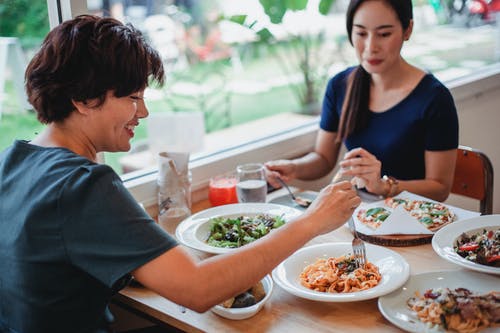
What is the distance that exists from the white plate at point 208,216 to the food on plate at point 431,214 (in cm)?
34

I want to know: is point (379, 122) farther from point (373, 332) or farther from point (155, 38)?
point (155, 38)

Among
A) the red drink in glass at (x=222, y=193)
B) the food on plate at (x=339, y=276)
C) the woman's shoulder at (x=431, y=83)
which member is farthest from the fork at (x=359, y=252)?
the woman's shoulder at (x=431, y=83)

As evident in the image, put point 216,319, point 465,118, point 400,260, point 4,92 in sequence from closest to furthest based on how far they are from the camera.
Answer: point 216,319 < point 400,260 < point 4,92 < point 465,118

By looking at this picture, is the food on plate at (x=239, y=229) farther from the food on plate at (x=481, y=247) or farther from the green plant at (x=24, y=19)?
the green plant at (x=24, y=19)

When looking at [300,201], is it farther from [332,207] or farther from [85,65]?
[85,65]

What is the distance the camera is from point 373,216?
5.61ft

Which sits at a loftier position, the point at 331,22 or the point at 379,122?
the point at 331,22

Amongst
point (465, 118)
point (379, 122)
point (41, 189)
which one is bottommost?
point (465, 118)

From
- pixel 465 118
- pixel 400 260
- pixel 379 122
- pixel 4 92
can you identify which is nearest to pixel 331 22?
pixel 465 118

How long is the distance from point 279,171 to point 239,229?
507 millimetres

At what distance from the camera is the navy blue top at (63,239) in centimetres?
115

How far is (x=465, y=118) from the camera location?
3332mm

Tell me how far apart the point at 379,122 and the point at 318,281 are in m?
0.93

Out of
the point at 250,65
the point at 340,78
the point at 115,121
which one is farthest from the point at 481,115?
the point at 115,121
